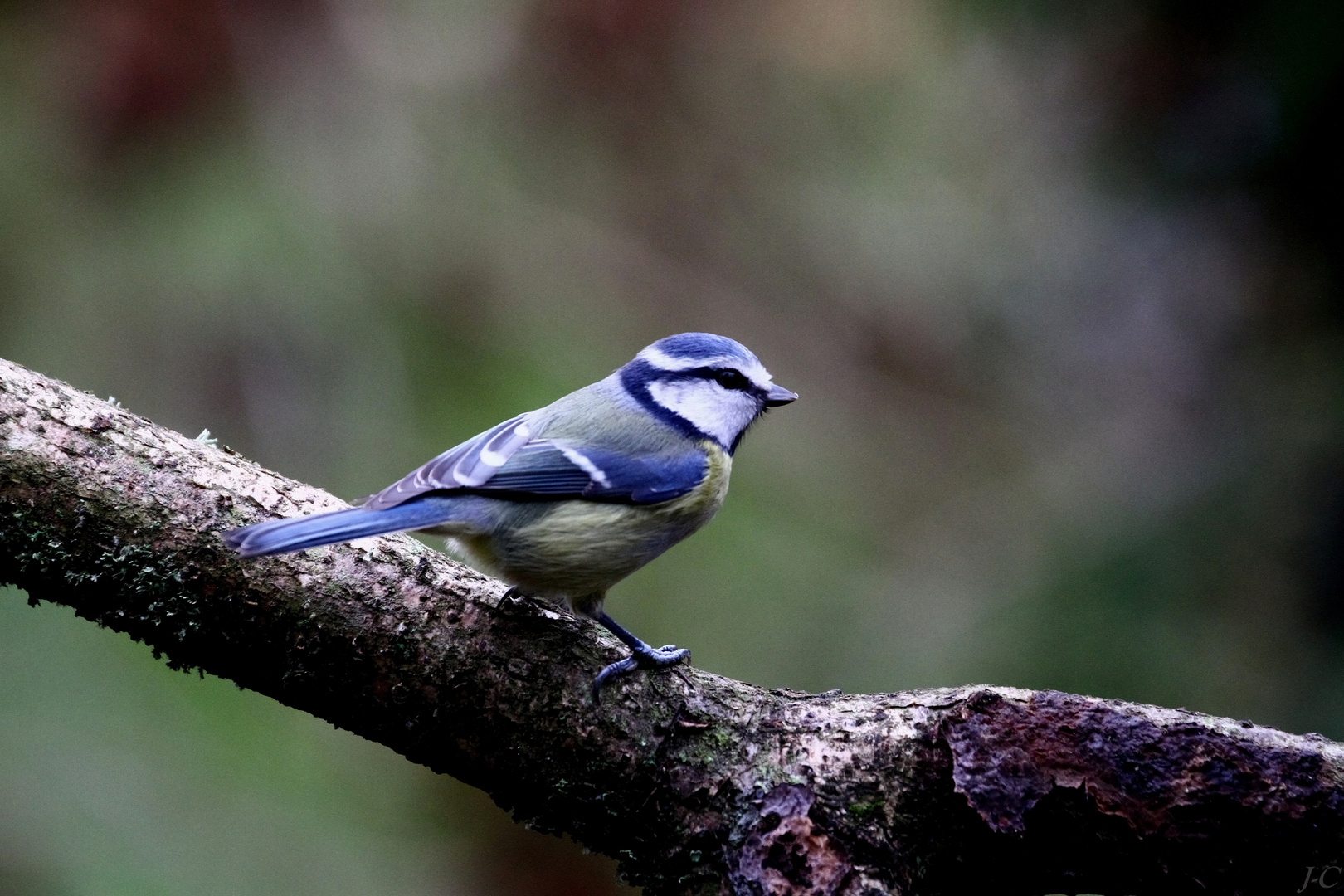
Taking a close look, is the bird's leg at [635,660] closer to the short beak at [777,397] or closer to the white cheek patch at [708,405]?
the white cheek patch at [708,405]

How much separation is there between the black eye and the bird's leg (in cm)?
62

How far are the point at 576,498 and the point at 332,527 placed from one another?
1.46 feet

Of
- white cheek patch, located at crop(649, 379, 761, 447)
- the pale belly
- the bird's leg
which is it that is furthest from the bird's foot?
white cheek patch, located at crop(649, 379, 761, 447)

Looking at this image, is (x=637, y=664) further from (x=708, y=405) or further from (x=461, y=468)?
(x=708, y=405)

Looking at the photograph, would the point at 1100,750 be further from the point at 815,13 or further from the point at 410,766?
the point at 815,13

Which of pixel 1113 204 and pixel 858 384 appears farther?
pixel 858 384

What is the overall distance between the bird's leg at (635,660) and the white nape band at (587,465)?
10.0 inches

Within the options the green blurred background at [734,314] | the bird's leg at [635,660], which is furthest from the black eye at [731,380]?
the green blurred background at [734,314]

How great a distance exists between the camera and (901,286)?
3326mm

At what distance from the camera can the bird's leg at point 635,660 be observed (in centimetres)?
154

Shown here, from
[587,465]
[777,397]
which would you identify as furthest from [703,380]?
[587,465]

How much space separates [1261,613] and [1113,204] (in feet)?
3.37

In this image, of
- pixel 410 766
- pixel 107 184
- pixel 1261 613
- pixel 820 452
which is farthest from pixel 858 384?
pixel 107 184

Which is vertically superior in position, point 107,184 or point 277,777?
point 107,184
